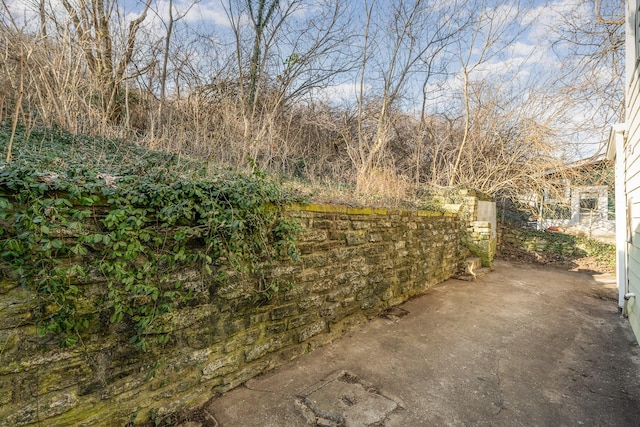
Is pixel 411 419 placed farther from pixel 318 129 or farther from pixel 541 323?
pixel 318 129

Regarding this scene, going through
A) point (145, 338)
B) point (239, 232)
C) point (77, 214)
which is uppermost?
point (77, 214)

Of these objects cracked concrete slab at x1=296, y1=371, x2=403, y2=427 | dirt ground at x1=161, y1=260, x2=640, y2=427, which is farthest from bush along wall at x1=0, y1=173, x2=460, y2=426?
cracked concrete slab at x1=296, y1=371, x2=403, y2=427

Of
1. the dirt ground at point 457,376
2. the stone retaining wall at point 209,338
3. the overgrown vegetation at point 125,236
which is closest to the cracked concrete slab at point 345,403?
the dirt ground at point 457,376

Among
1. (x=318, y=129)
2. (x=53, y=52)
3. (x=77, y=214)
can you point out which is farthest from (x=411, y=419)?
(x=318, y=129)

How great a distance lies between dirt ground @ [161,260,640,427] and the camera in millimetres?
2213

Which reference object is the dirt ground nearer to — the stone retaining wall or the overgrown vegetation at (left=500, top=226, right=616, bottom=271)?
the stone retaining wall

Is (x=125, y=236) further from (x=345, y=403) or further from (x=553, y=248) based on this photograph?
(x=553, y=248)

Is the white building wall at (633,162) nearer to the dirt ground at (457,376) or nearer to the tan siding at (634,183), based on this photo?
the tan siding at (634,183)

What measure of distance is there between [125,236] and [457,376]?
3.04m

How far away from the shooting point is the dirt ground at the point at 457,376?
221cm

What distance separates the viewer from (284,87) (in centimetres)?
751

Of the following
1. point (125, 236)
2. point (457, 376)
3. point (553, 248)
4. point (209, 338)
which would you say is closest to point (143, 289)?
point (125, 236)

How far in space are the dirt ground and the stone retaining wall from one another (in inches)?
8.8

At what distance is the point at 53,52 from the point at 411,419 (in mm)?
6003
